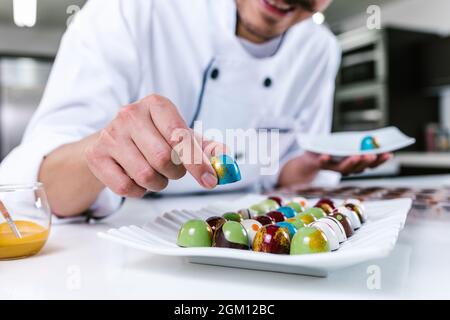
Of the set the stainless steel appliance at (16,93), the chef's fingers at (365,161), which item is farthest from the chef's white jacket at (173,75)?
the stainless steel appliance at (16,93)

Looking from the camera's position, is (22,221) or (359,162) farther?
(359,162)

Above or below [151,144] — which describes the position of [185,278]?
below

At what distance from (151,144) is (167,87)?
783 millimetres

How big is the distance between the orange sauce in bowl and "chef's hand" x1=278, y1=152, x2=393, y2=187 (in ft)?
2.39

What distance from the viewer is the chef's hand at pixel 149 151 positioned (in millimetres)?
501

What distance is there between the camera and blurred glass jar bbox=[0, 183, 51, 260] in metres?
0.55

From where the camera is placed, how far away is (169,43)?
1.28 meters

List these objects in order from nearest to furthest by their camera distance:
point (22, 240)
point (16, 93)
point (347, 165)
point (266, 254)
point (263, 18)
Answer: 1. point (266, 254)
2. point (22, 240)
3. point (347, 165)
4. point (263, 18)
5. point (16, 93)

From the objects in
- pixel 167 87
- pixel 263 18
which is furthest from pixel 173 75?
pixel 263 18

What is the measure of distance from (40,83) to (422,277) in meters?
5.75

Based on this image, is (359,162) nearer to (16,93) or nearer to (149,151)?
(149,151)

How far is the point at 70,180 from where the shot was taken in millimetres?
777

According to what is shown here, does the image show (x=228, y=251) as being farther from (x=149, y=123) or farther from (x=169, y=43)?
(x=169, y=43)

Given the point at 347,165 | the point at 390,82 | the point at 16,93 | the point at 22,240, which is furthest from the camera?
the point at 16,93
